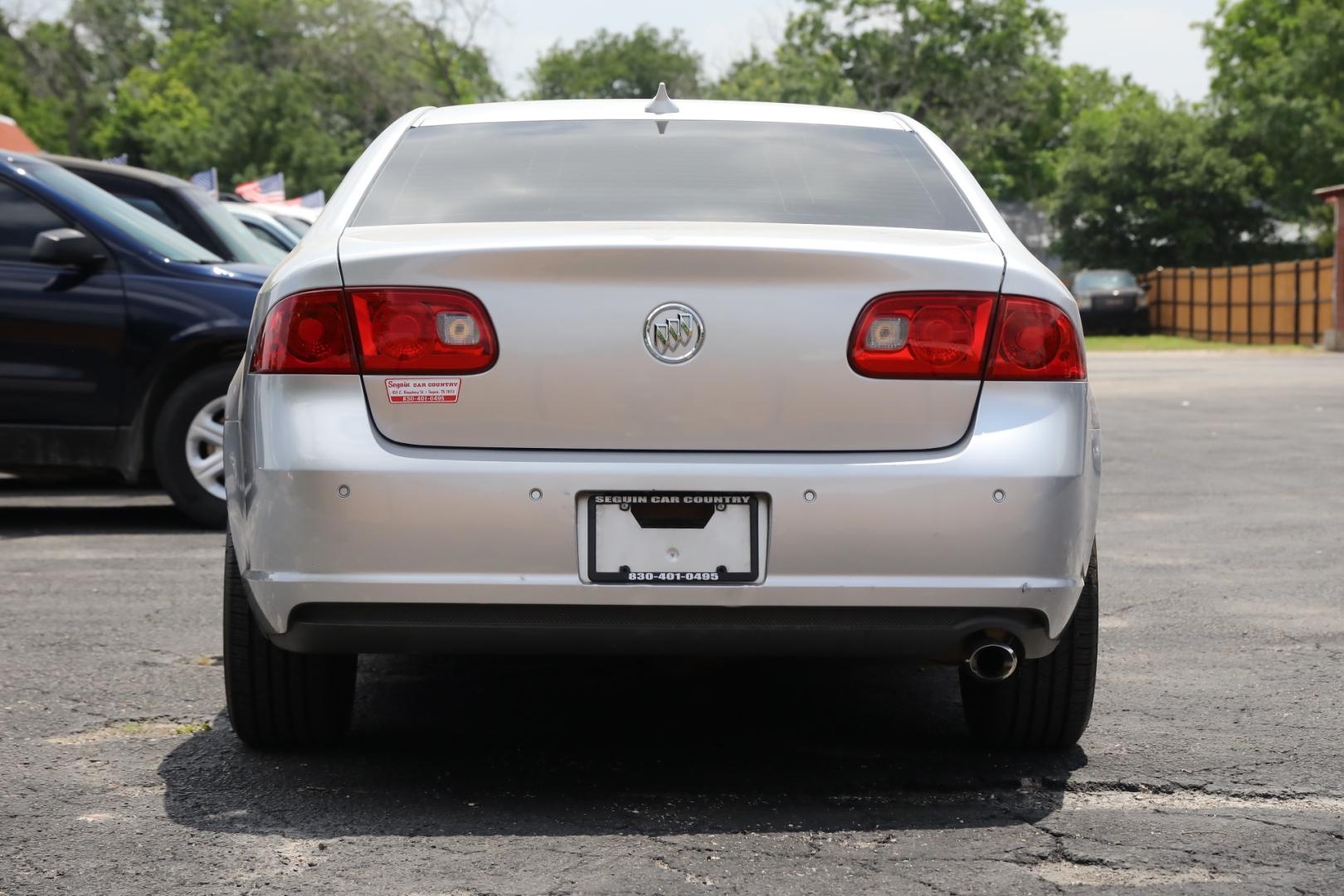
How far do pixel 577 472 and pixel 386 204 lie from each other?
90 cm

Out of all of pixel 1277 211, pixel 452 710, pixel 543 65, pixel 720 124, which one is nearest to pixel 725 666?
pixel 452 710

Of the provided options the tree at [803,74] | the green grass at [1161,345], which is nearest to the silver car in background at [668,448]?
the green grass at [1161,345]

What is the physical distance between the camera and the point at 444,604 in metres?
3.68

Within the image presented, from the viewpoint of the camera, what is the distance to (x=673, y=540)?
11.9 ft

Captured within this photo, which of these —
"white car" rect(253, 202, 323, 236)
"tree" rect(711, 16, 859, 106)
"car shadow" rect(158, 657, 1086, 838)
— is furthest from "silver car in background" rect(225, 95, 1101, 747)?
"tree" rect(711, 16, 859, 106)

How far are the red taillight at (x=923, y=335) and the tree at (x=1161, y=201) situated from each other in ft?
177

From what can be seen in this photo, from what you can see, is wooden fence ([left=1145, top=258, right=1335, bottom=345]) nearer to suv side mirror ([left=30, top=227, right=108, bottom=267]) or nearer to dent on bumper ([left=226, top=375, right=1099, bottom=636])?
suv side mirror ([left=30, top=227, right=108, bottom=267])

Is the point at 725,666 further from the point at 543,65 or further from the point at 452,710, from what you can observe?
the point at 543,65

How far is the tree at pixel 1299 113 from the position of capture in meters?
55.6

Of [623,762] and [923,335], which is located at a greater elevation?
[923,335]

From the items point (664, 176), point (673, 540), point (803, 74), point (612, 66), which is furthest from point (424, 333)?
point (612, 66)

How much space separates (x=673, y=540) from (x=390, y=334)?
698 millimetres

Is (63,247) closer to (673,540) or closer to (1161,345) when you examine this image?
(673,540)

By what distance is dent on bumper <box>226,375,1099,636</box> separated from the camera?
3.61m
